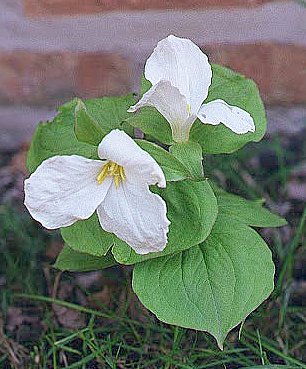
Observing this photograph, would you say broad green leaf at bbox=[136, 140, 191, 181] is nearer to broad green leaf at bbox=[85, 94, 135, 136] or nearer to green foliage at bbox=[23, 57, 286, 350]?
green foliage at bbox=[23, 57, 286, 350]

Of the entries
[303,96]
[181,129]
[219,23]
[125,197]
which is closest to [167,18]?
[219,23]

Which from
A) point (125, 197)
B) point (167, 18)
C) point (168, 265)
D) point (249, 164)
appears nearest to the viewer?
point (125, 197)

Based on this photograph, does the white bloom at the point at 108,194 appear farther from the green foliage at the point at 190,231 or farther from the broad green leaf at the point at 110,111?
the broad green leaf at the point at 110,111

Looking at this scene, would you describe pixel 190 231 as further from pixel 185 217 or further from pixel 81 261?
pixel 81 261

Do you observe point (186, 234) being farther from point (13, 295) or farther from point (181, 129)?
point (13, 295)

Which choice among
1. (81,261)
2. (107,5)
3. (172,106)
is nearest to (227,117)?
(172,106)
